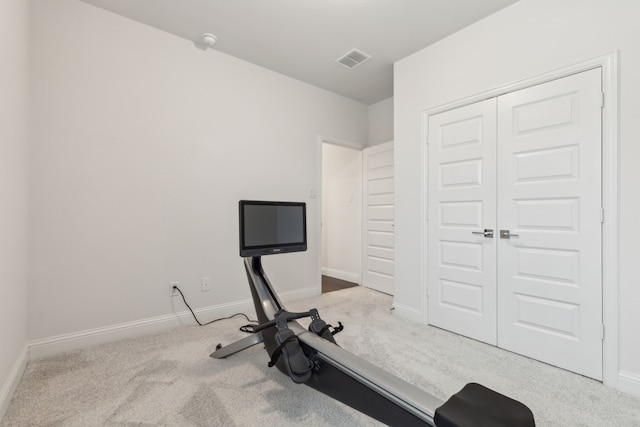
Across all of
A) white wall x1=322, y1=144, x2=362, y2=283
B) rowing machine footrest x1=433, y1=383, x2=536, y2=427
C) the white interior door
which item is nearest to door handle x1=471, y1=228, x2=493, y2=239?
the white interior door

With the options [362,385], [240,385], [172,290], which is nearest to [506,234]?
[362,385]

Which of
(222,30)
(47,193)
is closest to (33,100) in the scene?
(47,193)

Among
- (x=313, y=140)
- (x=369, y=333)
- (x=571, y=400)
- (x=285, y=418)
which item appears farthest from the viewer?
Result: (x=313, y=140)

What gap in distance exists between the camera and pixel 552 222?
2.05 meters

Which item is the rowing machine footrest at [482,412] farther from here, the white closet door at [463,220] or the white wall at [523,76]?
the white closet door at [463,220]

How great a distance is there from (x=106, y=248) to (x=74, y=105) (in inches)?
45.9

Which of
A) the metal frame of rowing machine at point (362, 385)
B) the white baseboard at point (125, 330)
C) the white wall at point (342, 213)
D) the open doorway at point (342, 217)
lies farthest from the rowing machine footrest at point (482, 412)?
the white wall at point (342, 213)

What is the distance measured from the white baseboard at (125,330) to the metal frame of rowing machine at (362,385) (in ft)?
4.09

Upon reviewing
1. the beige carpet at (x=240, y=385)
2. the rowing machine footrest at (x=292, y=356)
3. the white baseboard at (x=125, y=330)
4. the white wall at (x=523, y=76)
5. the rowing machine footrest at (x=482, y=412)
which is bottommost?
the beige carpet at (x=240, y=385)

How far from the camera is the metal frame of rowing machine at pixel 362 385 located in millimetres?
1095

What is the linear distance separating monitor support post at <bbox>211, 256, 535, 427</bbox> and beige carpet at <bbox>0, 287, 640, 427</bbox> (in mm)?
181

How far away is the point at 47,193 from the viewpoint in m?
2.15

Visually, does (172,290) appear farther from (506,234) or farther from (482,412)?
(506,234)

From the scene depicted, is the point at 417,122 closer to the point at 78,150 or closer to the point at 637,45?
the point at 637,45
